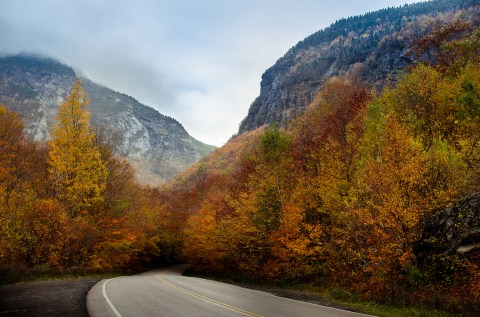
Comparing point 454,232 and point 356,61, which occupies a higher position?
point 356,61

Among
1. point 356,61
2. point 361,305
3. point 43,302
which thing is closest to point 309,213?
point 361,305

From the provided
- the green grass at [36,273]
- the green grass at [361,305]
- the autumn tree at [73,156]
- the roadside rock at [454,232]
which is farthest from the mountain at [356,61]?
the green grass at [36,273]

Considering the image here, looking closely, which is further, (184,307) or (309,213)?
(309,213)

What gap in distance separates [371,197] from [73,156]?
68.6 feet

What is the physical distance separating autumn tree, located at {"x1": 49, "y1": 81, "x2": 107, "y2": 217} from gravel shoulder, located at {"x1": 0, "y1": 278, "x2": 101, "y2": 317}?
845 centimetres

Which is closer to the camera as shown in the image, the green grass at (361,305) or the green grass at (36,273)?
the green grass at (361,305)

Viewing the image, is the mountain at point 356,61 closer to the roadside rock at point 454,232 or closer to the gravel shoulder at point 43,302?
the roadside rock at point 454,232

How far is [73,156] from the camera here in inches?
995

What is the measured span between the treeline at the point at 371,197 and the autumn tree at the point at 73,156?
1311 centimetres

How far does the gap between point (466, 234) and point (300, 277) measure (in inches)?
527

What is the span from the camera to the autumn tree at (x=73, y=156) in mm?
25016

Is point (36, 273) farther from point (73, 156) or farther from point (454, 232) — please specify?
point (454, 232)

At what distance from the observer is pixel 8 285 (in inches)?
776

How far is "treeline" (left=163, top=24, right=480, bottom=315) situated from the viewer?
16.0 meters
